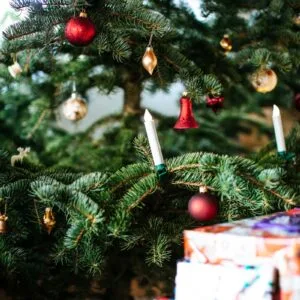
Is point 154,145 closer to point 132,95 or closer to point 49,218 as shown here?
point 49,218

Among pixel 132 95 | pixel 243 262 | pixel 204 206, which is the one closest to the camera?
pixel 243 262

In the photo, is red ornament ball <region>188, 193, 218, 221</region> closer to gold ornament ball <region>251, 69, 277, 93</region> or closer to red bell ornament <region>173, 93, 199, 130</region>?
red bell ornament <region>173, 93, 199, 130</region>

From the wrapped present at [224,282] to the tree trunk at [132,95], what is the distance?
1.80 feet

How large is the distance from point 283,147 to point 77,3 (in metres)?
0.36

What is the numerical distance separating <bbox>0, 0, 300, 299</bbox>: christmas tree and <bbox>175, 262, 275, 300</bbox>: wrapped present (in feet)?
0.38

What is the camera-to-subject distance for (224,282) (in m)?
0.53

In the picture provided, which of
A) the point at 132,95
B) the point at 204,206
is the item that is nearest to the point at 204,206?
the point at 204,206

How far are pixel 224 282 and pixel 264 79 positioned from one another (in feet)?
1.65

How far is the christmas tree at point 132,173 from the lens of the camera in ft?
2.20

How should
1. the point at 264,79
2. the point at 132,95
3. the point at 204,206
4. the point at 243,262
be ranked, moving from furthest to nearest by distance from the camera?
the point at 132,95 < the point at 264,79 < the point at 204,206 < the point at 243,262

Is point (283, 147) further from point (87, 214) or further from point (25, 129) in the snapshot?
point (25, 129)

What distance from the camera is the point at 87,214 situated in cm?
64

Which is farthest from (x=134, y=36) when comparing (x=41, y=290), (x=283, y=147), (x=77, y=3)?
(x=41, y=290)

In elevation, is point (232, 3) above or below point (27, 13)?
above
